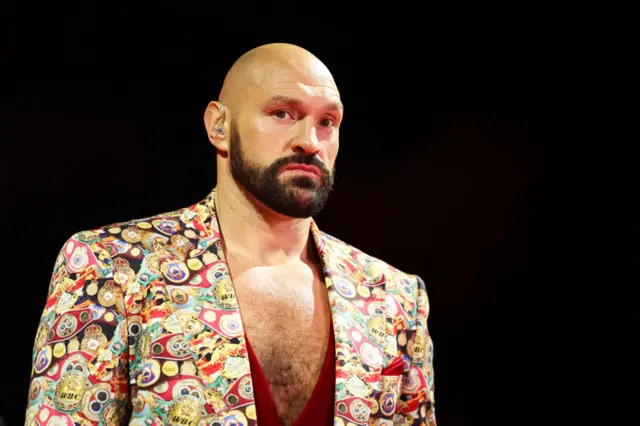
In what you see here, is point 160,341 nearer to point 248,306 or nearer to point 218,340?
point 218,340

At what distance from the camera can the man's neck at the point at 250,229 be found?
2381 mm

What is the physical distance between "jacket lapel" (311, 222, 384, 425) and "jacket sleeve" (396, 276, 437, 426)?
12 centimetres

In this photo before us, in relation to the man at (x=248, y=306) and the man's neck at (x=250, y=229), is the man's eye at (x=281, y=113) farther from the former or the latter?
the man's neck at (x=250, y=229)

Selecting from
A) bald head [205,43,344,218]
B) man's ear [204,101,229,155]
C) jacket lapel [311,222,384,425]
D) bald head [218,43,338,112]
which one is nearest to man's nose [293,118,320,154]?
bald head [205,43,344,218]

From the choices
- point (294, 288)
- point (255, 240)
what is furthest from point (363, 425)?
point (255, 240)

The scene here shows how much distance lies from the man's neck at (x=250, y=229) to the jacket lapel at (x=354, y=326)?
15 cm

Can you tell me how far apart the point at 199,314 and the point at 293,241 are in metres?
0.39

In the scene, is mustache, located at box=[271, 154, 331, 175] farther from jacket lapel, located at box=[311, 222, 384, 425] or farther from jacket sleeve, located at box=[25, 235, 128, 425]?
jacket sleeve, located at box=[25, 235, 128, 425]

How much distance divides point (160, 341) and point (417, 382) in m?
0.74

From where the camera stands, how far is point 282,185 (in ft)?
7.59

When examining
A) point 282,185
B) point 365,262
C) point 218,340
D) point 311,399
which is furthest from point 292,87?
point 311,399

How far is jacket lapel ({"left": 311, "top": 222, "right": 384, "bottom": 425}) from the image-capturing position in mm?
2256

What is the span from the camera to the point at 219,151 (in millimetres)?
2443

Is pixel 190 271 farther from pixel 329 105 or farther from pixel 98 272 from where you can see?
pixel 329 105
